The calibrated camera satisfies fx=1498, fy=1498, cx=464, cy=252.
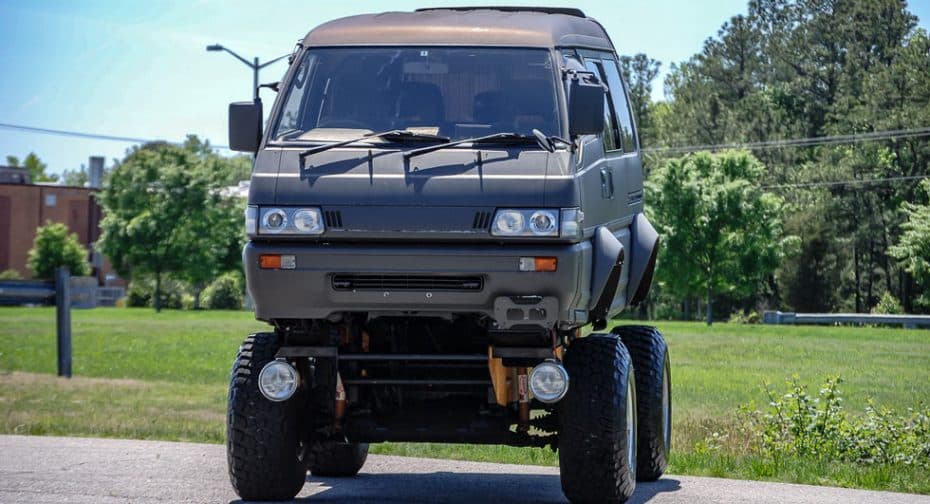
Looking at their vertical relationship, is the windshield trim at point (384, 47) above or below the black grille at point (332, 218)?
above

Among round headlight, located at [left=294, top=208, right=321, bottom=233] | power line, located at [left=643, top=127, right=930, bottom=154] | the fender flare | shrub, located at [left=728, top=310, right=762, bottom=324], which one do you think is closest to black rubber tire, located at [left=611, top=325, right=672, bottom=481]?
the fender flare

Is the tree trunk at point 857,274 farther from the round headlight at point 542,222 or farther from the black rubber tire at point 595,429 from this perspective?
the round headlight at point 542,222

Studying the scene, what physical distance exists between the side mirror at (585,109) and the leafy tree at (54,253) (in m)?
104

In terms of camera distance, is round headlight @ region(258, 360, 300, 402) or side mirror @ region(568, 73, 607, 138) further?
side mirror @ region(568, 73, 607, 138)

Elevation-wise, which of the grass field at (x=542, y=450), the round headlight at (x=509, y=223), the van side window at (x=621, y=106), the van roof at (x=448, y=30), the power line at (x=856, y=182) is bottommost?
the grass field at (x=542, y=450)

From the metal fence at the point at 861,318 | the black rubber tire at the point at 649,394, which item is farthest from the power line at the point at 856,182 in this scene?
the black rubber tire at the point at 649,394

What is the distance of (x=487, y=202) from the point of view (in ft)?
26.7

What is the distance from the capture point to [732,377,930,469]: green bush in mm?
12695

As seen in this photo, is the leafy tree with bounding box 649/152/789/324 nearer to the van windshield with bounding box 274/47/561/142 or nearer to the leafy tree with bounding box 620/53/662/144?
the leafy tree with bounding box 620/53/662/144

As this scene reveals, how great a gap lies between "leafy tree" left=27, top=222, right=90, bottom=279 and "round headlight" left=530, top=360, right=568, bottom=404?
104 meters

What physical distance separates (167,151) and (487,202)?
311 feet

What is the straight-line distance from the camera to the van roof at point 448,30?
936 cm

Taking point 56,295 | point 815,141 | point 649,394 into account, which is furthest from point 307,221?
point 815,141

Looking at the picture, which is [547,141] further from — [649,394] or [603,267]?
[649,394]
